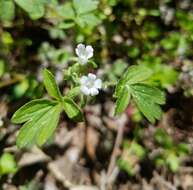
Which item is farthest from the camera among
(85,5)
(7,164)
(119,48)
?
(119,48)

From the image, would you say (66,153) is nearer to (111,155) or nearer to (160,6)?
(111,155)

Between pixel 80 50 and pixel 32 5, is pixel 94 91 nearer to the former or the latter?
pixel 80 50

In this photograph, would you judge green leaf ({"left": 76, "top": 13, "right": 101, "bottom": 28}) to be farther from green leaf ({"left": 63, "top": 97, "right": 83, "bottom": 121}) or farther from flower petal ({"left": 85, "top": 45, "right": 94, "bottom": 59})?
green leaf ({"left": 63, "top": 97, "right": 83, "bottom": 121})

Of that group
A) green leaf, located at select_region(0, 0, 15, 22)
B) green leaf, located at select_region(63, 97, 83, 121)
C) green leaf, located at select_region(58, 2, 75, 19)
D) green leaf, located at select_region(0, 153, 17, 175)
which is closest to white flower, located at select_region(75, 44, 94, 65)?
green leaf, located at select_region(63, 97, 83, 121)

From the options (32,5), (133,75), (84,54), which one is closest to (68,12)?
(32,5)

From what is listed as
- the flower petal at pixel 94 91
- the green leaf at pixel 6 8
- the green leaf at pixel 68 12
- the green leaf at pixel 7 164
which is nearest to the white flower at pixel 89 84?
the flower petal at pixel 94 91

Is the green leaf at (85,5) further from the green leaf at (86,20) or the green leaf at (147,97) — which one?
the green leaf at (147,97)

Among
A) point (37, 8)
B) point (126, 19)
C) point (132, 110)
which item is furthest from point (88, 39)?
point (37, 8)
